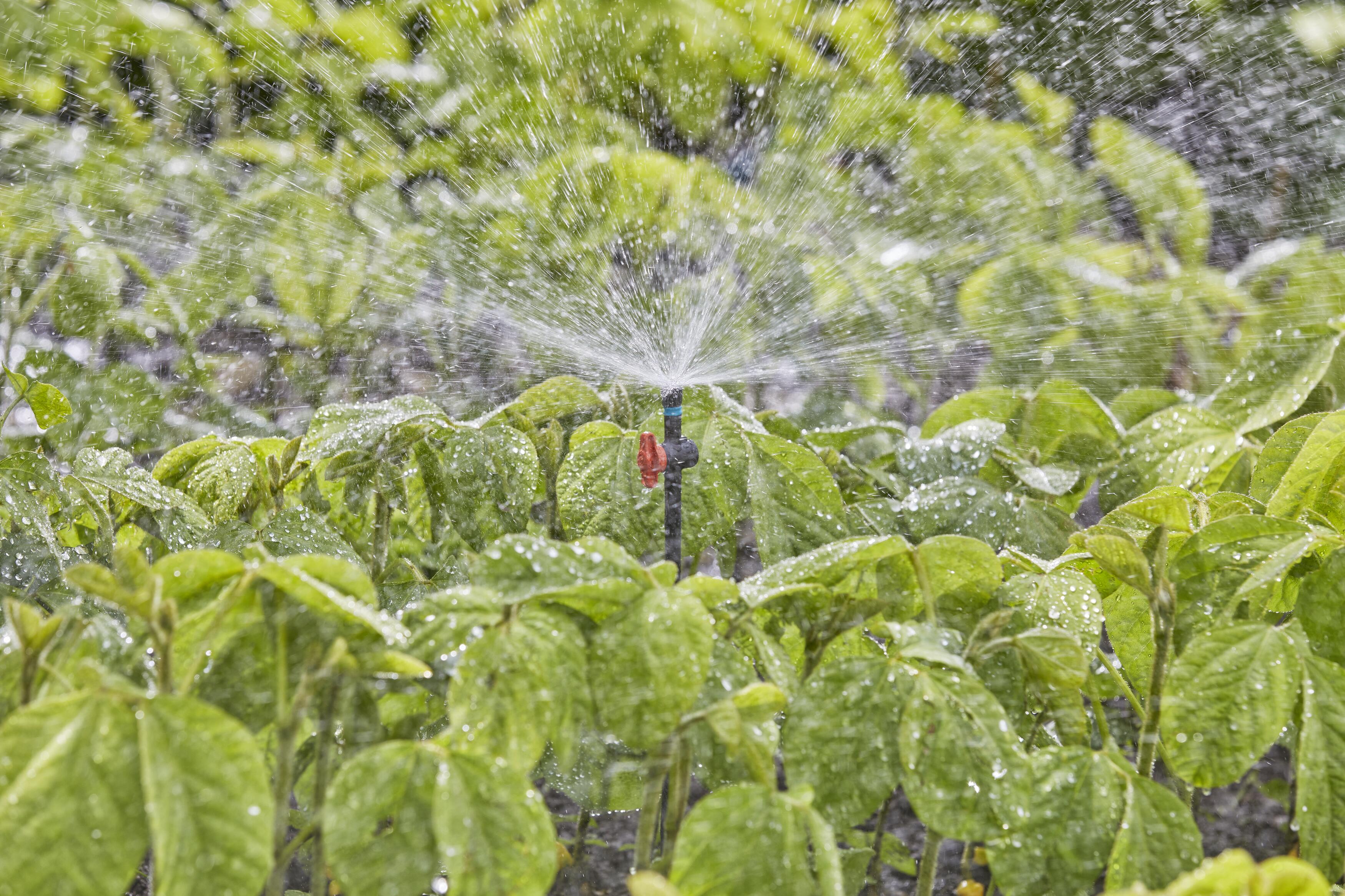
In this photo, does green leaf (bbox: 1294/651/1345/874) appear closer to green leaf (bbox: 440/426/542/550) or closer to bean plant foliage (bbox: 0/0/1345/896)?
bean plant foliage (bbox: 0/0/1345/896)

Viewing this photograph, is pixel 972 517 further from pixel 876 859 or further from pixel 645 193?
pixel 645 193

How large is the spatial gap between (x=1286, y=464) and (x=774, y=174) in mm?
1410

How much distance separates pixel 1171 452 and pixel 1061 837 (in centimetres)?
39

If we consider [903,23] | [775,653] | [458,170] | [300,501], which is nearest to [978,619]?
[775,653]

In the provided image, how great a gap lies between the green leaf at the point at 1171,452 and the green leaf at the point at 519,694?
0.47 m

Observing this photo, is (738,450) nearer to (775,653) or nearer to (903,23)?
(775,653)

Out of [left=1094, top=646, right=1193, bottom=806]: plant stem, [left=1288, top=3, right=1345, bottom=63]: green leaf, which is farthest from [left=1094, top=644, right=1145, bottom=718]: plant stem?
[left=1288, top=3, right=1345, bottom=63]: green leaf

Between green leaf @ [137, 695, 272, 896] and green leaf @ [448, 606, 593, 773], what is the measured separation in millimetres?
59

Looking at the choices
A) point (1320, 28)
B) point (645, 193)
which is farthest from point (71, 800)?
point (1320, 28)

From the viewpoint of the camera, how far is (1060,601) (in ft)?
1.38

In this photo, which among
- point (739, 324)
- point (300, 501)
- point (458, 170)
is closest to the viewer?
point (300, 501)

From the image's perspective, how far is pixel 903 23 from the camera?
202 centimetres

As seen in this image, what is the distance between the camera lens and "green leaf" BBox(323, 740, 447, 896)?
0.94 feet

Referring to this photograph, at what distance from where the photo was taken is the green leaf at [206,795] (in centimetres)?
27
